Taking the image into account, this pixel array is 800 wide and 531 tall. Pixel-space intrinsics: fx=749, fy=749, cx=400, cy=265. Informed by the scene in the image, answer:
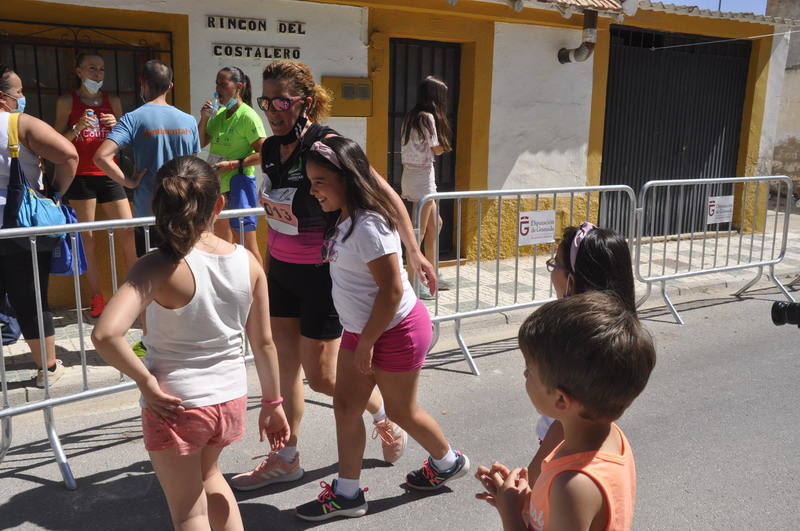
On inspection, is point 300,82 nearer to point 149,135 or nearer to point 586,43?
point 149,135

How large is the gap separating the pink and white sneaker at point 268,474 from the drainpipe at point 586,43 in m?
6.75

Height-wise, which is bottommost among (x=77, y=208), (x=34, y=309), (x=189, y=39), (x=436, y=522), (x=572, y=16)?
(x=436, y=522)

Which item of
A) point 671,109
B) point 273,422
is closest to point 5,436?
point 273,422

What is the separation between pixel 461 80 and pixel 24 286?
222 inches

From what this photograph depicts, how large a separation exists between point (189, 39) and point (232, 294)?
4.67 metres

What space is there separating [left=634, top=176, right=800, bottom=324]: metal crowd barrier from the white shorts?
6.31 ft

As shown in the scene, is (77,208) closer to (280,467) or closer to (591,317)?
(280,467)

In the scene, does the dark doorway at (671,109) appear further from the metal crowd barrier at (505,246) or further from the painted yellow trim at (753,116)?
the metal crowd barrier at (505,246)

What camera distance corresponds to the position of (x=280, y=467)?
144 inches

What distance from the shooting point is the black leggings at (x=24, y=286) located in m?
4.20

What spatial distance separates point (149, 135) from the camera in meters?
5.14

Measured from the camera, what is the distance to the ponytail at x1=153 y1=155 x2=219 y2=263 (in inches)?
92.4

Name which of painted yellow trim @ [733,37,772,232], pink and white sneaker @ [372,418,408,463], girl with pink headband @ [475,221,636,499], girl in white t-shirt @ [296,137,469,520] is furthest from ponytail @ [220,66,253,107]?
painted yellow trim @ [733,37,772,232]

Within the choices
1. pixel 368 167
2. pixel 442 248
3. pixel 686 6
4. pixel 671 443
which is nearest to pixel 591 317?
pixel 368 167
